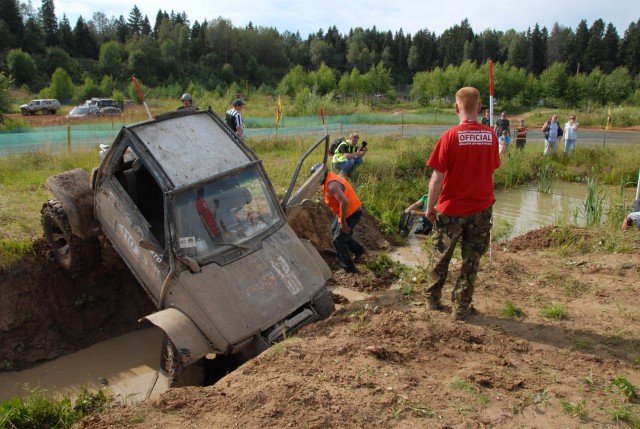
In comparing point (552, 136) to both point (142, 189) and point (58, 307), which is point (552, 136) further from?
point (58, 307)

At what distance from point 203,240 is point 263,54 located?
3226 inches

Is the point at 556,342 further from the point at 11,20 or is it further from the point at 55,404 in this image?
the point at 11,20

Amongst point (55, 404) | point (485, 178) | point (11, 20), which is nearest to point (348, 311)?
point (485, 178)

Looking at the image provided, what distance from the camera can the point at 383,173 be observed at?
13133 mm

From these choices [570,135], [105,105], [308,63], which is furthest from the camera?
[308,63]

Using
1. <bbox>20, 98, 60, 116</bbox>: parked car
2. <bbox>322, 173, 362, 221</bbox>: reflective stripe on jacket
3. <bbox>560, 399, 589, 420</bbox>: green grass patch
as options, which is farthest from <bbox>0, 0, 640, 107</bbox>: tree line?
<bbox>560, 399, 589, 420</bbox>: green grass patch

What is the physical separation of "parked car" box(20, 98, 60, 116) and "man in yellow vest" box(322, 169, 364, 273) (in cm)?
3516

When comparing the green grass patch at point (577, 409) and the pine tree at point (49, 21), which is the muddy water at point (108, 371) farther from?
the pine tree at point (49, 21)

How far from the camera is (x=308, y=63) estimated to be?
91.1 m

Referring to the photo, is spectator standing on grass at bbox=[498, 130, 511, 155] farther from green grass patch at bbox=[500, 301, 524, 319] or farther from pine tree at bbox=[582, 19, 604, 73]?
pine tree at bbox=[582, 19, 604, 73]

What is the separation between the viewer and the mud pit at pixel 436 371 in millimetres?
3531

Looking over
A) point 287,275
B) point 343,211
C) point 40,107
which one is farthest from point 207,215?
point 40,107

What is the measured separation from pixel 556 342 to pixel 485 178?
5.10 feet

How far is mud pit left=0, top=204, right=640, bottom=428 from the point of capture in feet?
11.6
